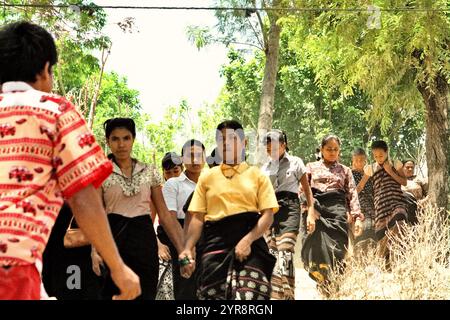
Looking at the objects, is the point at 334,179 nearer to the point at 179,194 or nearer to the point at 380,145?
the point at 380,145

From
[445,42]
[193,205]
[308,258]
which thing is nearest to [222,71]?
[445,42]

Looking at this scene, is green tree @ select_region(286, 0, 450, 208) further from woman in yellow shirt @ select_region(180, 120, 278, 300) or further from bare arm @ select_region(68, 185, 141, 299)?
bare arm @ select_region(68, 185, 141, 299)

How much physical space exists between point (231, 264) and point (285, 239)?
2.84 meters

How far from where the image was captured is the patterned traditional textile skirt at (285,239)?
825 centimetres

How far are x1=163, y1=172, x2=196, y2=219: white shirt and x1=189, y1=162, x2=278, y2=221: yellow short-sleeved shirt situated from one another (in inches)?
66.9

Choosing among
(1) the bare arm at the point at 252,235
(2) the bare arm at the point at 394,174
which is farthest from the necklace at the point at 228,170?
(2) the bare arm at the point at 394,174

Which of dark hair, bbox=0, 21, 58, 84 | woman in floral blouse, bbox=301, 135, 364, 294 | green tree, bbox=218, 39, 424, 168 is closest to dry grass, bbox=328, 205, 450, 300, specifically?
woman in floral blouse, bbox=301, 135, 364, 294

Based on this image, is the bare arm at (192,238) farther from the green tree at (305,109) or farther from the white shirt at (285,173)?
the green tree at (305,109)

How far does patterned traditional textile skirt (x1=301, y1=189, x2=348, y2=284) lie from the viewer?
30.2 feet

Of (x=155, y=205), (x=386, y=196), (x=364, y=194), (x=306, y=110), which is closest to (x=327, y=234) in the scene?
(x=386, y=196)

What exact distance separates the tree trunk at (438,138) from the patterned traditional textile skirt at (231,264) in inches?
334
